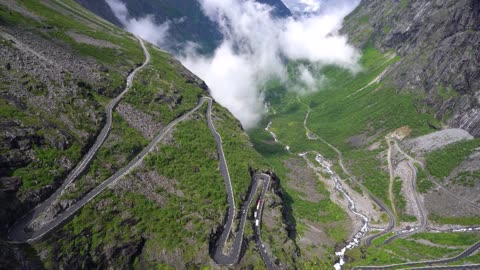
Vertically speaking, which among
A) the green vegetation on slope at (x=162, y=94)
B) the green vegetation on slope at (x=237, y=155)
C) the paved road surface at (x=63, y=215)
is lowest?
the paved road surface at (x=63, y=215)

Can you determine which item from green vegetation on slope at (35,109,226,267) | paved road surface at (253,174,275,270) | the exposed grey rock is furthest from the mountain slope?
paved road surface at (253,174,275,270)

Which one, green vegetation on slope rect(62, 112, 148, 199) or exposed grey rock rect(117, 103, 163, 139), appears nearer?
green vegetation on slope rect(62, 112, 148, 199)

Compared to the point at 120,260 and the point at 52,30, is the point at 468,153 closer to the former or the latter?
the point at 120,260

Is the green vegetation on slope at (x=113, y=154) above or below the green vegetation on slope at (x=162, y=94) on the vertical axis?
below

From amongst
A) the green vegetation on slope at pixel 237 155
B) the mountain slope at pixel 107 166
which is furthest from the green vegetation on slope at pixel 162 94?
the green vegetation on slope at pixel 237 155

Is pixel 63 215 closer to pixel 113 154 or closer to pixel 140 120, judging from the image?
pixel 113 154

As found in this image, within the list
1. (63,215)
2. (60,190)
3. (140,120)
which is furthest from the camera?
(140,120)

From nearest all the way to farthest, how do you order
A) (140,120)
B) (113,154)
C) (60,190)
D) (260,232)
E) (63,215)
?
1. (63,215)
2. (60,190)
3. (260,232)
4. (113,154)
5. (140,120)

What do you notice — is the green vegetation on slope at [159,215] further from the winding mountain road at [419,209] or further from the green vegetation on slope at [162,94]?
the winding mountain road at [419,209]

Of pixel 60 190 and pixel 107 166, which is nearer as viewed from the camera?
pixel 60 190

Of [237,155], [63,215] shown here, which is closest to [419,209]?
[237,155]

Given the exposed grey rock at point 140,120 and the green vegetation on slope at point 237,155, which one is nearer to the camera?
the green vegetation on slope at point 237,155

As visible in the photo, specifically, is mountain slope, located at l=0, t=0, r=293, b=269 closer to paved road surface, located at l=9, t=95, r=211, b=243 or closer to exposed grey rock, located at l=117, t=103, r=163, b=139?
exposed grey rock, located at l=117, t=103, r=163, b=139
